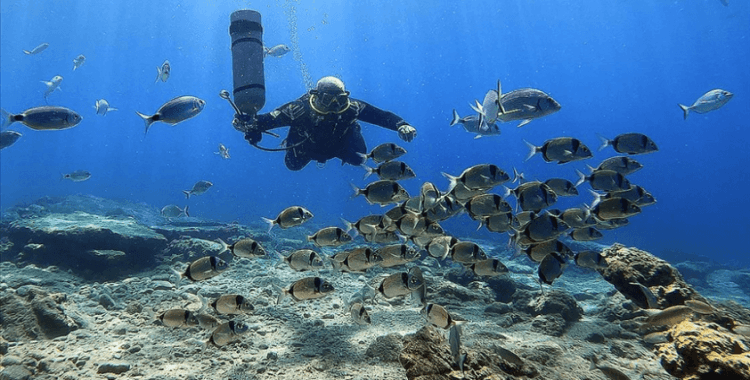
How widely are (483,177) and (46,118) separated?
17.6 ft

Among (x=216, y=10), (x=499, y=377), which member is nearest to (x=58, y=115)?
(x=499, y=377)

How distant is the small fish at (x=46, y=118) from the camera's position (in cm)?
438

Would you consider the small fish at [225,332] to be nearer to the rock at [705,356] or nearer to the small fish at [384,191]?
the small fish at [384,191]

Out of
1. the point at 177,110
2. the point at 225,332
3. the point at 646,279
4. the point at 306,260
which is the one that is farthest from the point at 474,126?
the point at 225,332

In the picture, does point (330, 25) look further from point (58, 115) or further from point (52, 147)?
point (52, 147)

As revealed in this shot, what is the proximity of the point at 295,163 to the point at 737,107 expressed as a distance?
11358 cm

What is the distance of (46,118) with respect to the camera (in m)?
4.42

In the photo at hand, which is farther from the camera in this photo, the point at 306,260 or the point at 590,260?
the point at 590,260

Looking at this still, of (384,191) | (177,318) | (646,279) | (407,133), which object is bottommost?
(646,279)

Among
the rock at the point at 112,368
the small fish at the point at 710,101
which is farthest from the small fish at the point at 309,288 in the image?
the small fish at the point at 710,101

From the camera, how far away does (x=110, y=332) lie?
16.2 feet

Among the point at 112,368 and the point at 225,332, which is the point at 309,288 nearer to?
the point at 225,332

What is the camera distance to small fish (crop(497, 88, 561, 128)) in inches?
169

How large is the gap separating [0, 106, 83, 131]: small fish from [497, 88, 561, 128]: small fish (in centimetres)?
534
